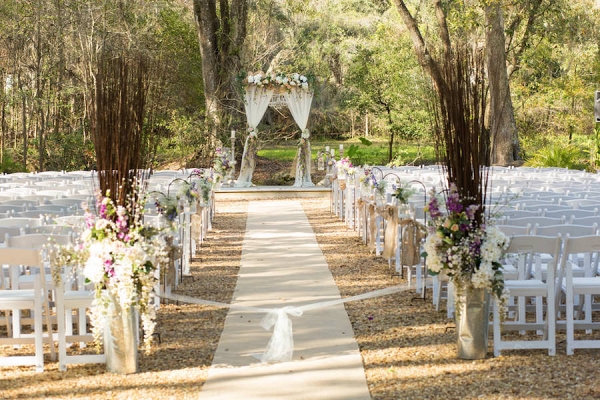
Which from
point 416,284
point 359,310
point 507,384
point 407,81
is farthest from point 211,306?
point 407,81

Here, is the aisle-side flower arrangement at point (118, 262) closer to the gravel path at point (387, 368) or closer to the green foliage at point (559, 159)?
the gravel path at point (387, 368)

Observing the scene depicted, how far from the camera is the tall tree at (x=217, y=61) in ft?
91.6

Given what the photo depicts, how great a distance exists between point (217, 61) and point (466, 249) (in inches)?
918

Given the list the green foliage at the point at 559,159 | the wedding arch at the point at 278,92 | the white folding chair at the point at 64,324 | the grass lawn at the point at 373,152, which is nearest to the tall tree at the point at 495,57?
the green foliage at the point at 559,159

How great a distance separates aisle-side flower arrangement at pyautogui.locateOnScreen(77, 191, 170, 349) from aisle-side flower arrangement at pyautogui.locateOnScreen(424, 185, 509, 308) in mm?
1909

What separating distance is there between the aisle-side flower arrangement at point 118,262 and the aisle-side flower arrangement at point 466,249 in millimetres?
1909

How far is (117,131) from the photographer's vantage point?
6.15 meters

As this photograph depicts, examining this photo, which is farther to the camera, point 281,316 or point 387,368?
point 281,316

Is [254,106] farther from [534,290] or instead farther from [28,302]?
[28,302]

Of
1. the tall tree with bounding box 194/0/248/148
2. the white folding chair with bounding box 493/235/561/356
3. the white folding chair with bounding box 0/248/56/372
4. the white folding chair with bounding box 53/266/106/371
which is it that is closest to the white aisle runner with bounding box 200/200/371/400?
the white folding chair with bounding box 53/266/106/371

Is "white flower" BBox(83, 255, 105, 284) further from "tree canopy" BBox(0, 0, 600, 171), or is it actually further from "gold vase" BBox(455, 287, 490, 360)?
"tree canopy" BBox(0, 0, 600, 171)

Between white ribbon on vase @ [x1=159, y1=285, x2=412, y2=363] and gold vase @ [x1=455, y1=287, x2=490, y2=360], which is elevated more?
gold vase @ [x1=455, y1=287, x2=490, y2=360]

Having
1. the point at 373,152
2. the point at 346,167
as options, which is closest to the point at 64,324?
the point at 346,167

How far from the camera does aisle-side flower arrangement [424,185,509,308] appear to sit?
19.4 feet
